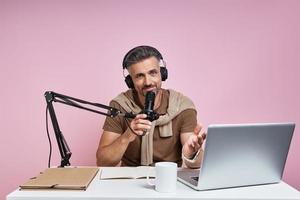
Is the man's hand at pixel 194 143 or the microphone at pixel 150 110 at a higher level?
the microphone at pixel 150 110

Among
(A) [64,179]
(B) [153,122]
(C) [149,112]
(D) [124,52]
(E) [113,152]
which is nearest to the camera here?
(A) [64,179]

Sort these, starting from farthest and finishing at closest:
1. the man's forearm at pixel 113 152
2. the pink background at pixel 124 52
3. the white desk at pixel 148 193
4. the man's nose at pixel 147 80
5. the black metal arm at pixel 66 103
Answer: the pink background at pixel 124 52
the man's nose at pixel 147 80
the man's forearm at pixel 113 152
the black metal arm at pixel 66 103
the white desk at pixel 148 193

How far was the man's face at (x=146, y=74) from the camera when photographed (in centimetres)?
177

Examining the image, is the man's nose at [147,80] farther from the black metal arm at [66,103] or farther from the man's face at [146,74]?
the black metal arm at [66,103]

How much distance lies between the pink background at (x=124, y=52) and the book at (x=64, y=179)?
111 centimetres

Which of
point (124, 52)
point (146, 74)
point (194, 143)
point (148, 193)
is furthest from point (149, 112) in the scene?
point (124, 52)

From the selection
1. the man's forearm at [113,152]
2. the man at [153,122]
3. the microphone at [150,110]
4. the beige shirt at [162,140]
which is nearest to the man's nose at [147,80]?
the man at [153,122]

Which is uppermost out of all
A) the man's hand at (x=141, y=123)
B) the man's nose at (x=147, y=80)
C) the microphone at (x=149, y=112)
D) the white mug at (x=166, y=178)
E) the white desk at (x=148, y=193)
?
the man's nose at (x=147, y=80)

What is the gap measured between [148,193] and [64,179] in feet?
0.89

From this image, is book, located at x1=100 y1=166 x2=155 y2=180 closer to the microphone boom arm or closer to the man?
the microphone boom arm

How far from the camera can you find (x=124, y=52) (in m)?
2.31

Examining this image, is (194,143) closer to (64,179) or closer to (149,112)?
(149,112)

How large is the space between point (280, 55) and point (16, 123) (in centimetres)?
170

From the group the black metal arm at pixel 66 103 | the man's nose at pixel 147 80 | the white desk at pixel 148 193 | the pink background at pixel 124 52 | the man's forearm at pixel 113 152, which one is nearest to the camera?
the white desk at pixel 148 193
